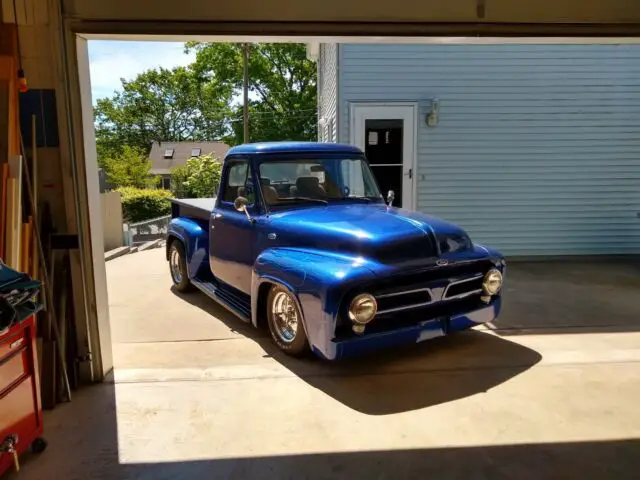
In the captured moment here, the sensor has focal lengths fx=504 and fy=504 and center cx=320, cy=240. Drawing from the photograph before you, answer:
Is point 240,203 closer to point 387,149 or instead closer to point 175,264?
point 175,264

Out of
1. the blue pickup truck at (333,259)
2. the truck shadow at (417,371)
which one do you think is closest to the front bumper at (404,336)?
the blue pickup truck at (333,259)

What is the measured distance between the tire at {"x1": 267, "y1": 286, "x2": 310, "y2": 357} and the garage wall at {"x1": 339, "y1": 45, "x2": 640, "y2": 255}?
5.21 metres

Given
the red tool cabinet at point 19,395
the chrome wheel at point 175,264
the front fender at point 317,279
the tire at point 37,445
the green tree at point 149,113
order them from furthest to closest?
the green tree at point 149,113
the chrome wheel at point 175,264
the front fender at point 317,279
the tire at point 37,445
the red tool cabinet at point 19,395

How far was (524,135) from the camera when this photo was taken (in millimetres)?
9000

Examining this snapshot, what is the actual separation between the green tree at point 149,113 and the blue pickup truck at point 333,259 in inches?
1847

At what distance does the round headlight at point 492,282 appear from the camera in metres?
4.39

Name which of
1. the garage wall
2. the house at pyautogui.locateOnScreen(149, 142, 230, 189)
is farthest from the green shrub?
the house at pyautogui.locateOnScreen(149, 142, 230, 189)

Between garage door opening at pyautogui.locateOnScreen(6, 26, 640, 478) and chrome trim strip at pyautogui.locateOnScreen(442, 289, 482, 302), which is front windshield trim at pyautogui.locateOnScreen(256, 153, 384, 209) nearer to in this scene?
garage door opening at pyautogui.locateOnScreen(6, 26, 640, 478)

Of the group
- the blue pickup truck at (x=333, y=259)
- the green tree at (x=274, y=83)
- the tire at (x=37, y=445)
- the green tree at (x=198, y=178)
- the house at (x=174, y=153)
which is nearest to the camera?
the tire at (x=37, y=445)

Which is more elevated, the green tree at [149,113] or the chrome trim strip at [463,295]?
the green tree at [149,113]

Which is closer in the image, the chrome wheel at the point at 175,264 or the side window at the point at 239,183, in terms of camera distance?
the side window at the point at 239,183

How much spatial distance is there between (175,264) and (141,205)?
1682 cm

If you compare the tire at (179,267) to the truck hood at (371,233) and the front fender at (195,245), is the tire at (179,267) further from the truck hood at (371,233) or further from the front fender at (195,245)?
the truck hood at (371,233)

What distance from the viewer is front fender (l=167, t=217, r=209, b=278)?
20.2 feet
